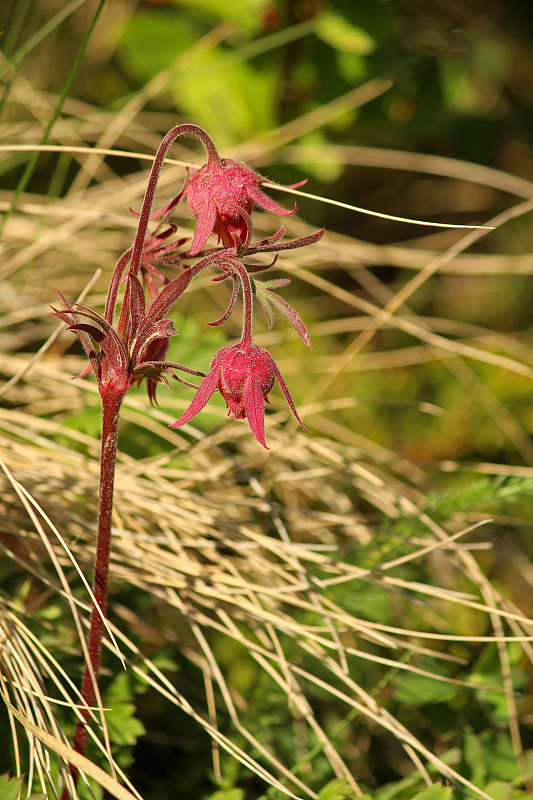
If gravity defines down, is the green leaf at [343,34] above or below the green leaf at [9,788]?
above

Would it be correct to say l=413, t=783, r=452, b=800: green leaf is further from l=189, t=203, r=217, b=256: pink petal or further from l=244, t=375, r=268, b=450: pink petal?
l=189, t=203, r=217, b=256: pink petal

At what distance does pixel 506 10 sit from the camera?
3.04 metres

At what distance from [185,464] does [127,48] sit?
169 cm

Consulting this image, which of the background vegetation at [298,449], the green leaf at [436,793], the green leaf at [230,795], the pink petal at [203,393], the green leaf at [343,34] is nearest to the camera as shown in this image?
the pink petal at [203,393]

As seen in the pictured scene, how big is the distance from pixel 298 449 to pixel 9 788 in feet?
3.69

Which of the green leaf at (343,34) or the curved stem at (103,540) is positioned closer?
the curved stem at (103,540)

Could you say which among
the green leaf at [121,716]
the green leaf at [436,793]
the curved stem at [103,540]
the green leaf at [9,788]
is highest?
the curved stem at [103,540]

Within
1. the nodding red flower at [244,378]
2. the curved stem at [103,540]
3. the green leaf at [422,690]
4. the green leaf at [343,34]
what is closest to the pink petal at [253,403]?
the nodding red flower at [244,378]

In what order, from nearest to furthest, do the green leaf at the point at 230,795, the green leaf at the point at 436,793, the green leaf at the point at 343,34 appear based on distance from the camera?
the green leaf at the point at 436,793 → the green leaf at the point at 230,795 → the green leaf at the point at 343,34

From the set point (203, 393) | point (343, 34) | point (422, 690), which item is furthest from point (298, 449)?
point (343, 34)

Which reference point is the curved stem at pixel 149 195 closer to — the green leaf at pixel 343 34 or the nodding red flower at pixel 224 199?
the nodding red flower at pixel 224 199

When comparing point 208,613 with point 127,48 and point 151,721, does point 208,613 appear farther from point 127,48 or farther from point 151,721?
point 127,48

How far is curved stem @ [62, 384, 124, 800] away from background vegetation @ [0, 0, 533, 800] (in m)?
0.05

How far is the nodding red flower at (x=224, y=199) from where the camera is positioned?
1121 mm
